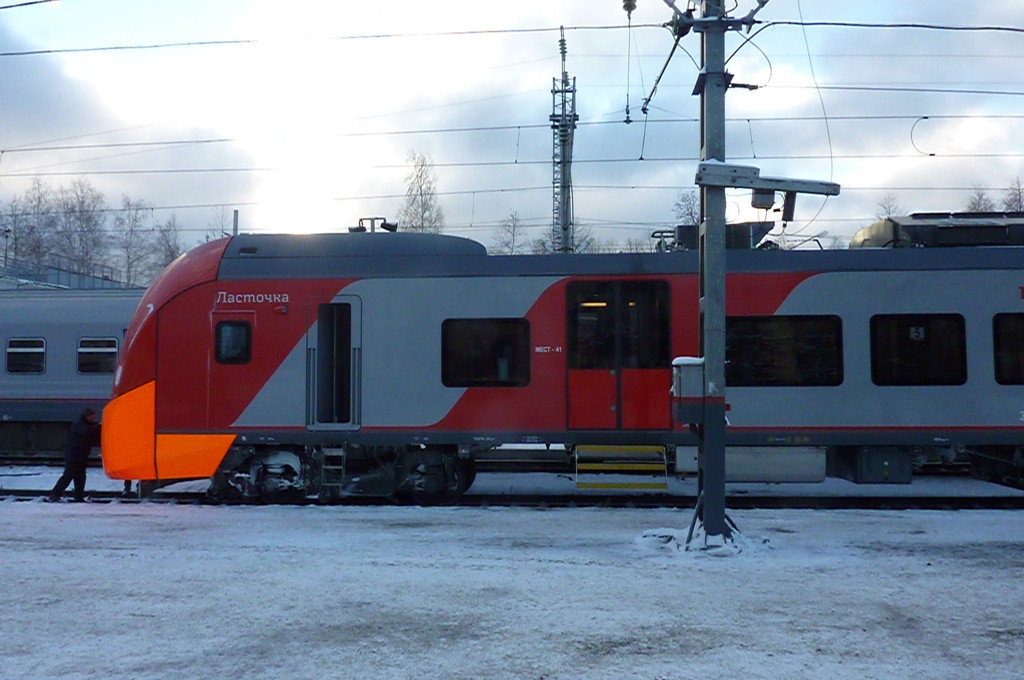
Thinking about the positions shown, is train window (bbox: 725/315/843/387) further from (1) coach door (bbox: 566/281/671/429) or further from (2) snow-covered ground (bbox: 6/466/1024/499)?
(2) snow-covered ground (bbox: 6/466/1024/499)

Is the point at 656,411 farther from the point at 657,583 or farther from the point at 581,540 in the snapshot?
the point at 657,583

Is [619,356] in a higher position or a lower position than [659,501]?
higher

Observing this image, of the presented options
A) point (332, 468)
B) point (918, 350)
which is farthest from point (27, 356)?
point (918, 350)

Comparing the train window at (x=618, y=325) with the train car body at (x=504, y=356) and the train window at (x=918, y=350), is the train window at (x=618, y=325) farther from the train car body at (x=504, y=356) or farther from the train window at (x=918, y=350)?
the train window at (x=918, y=350)

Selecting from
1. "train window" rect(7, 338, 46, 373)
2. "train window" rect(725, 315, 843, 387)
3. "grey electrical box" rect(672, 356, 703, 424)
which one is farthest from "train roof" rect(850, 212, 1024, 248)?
"train window" rect(7, 338, 46, 373)

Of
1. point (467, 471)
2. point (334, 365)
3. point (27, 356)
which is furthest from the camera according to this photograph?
point (27, 356)

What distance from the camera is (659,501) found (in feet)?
41.0

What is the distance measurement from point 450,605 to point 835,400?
23.0 feet

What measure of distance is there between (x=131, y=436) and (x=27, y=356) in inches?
323

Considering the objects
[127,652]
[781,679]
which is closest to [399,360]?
[127,652]

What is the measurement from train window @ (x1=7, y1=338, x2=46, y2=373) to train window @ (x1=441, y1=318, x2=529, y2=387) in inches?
433

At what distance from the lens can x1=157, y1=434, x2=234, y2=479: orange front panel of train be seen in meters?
11.8

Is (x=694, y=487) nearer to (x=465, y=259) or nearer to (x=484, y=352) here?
(x=484, y=352)

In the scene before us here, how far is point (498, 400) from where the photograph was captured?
461 inches
